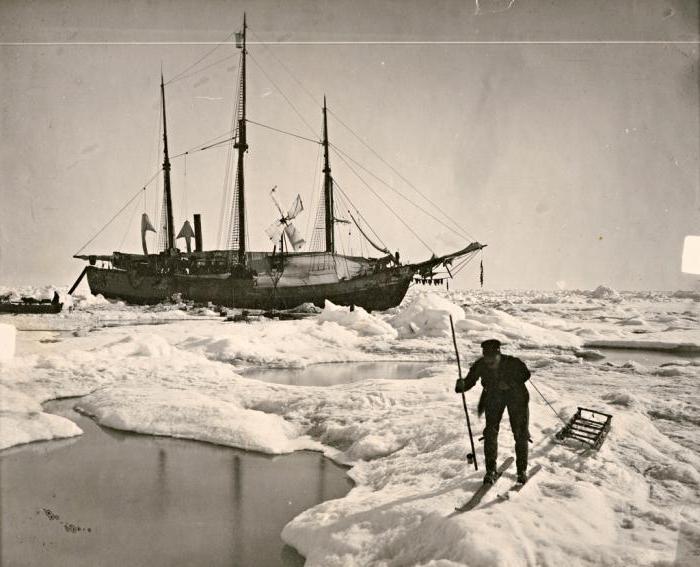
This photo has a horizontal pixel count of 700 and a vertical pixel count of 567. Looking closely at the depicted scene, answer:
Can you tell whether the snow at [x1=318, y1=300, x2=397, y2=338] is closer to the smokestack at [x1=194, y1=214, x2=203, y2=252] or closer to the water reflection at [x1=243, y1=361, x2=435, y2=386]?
the water reflection at [x1=243, y1=361, x2=435, y2=386]

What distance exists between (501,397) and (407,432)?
2448 millimetres

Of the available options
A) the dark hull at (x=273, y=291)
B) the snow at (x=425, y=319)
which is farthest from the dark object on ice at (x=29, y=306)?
the snow at (x=425, y=319)

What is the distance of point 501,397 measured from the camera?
446 cm

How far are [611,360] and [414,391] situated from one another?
31.9 ft

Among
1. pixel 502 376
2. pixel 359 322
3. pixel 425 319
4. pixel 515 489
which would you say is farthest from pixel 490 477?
pixel 425 319

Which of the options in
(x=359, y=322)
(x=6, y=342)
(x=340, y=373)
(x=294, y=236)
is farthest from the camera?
(x=294, y=236)

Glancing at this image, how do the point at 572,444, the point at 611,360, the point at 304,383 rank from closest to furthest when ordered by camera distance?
the point at 572,444 → the point at 304,383 → the point at 611,360

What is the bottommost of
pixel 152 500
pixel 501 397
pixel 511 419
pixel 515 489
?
pixel 152 500

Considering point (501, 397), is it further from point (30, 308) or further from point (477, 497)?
point (30, 308)

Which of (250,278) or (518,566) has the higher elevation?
(250,278)

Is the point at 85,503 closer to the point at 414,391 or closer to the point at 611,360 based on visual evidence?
the point at 414,391

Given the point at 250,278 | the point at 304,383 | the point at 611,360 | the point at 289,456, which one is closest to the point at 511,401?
the point at 289,456

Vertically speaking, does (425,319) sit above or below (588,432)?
above

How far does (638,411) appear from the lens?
8.00m
